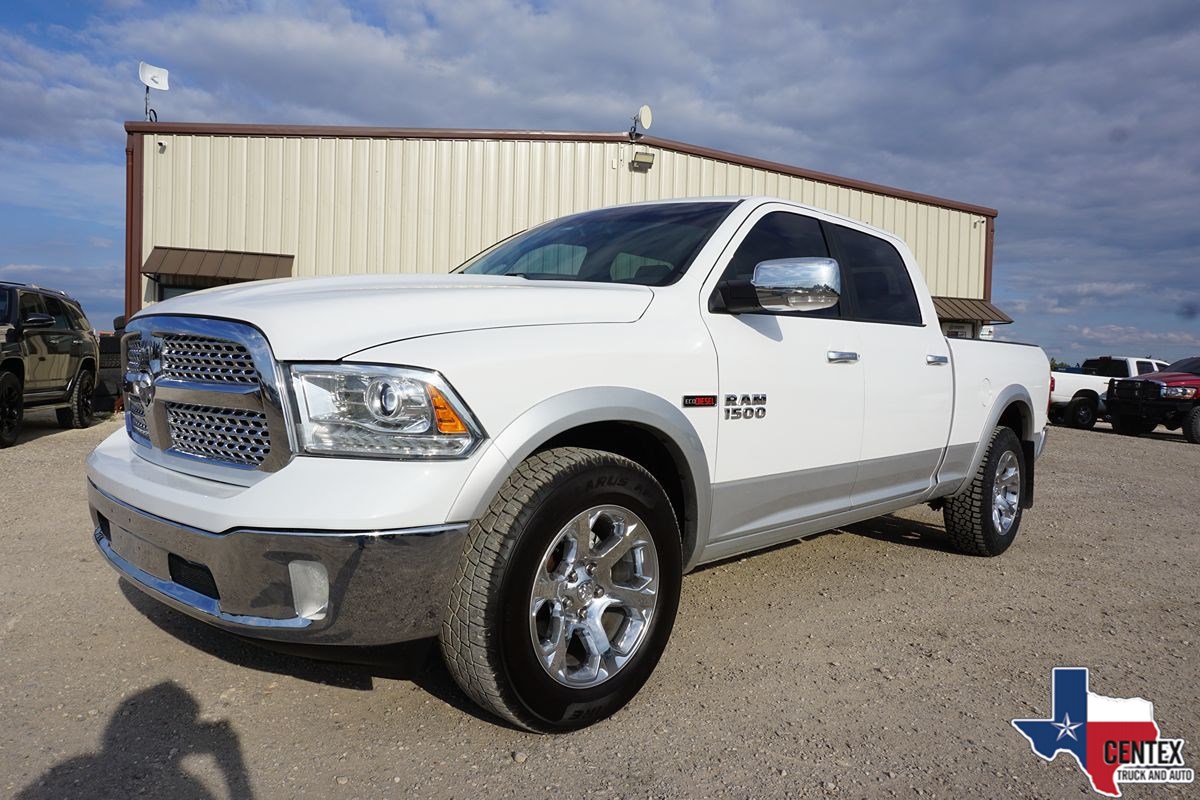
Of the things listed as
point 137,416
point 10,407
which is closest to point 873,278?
point 137,416

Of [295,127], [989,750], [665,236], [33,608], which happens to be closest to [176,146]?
[295,127]

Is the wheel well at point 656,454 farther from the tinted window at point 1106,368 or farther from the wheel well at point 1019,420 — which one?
the tinted window at point 1106,368

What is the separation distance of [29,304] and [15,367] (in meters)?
0.94

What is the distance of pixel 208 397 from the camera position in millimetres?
2346

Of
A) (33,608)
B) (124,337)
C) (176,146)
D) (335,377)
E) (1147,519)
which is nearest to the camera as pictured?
(335,377)

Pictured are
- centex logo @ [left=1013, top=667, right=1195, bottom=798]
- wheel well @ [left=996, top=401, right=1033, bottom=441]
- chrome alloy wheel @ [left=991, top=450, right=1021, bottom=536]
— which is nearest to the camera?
centex logo @ [left=1013, top=667, right=1195, bottom=798]

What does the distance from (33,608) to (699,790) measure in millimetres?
3120

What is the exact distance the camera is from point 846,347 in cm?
363

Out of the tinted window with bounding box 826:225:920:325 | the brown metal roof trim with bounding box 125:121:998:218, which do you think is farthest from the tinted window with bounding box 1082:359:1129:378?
the tinted window with bounding box 826:225:920:325

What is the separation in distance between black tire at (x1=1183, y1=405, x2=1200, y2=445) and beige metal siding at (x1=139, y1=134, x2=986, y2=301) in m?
10.5

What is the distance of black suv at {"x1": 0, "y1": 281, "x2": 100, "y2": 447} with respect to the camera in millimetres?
8789

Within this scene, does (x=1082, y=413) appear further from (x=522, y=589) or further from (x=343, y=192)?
(x=522, y=589)

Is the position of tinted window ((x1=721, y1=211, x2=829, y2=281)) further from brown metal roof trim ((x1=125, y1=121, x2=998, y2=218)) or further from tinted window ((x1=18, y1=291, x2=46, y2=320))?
brown metal roof trim ((x1=125, y1=121, x2=998, y2=218))

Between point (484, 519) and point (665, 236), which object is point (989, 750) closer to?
point (484, 519)
